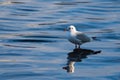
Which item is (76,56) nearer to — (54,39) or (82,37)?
(82,37)

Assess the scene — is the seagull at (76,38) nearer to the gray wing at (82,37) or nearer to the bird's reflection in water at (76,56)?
the gray wing at (82,37)

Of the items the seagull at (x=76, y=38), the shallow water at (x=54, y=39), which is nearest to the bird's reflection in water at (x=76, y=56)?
the shallow water at (x=54, y=39)

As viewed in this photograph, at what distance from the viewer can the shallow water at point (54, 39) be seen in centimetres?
1427

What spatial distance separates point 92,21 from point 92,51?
571cm

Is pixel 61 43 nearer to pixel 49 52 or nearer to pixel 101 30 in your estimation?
pixel 49 52

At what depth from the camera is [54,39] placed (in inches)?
736

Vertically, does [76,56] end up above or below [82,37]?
below

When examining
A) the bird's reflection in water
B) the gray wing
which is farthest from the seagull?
the bird's reflection in water

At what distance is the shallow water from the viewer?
14.3 m

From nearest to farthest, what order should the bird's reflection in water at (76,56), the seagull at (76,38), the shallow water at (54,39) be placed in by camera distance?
the shallow water at (54,39)
the bird's reflection in water at (76,56)
the seagull at (76,38)

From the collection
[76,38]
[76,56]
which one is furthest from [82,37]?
[76,56]

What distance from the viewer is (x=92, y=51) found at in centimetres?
1689

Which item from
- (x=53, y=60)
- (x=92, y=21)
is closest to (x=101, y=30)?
(x=92, y=21)

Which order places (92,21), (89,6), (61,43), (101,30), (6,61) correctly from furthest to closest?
(89,6), (92,21), (101,30), (61,43), (6,61)
